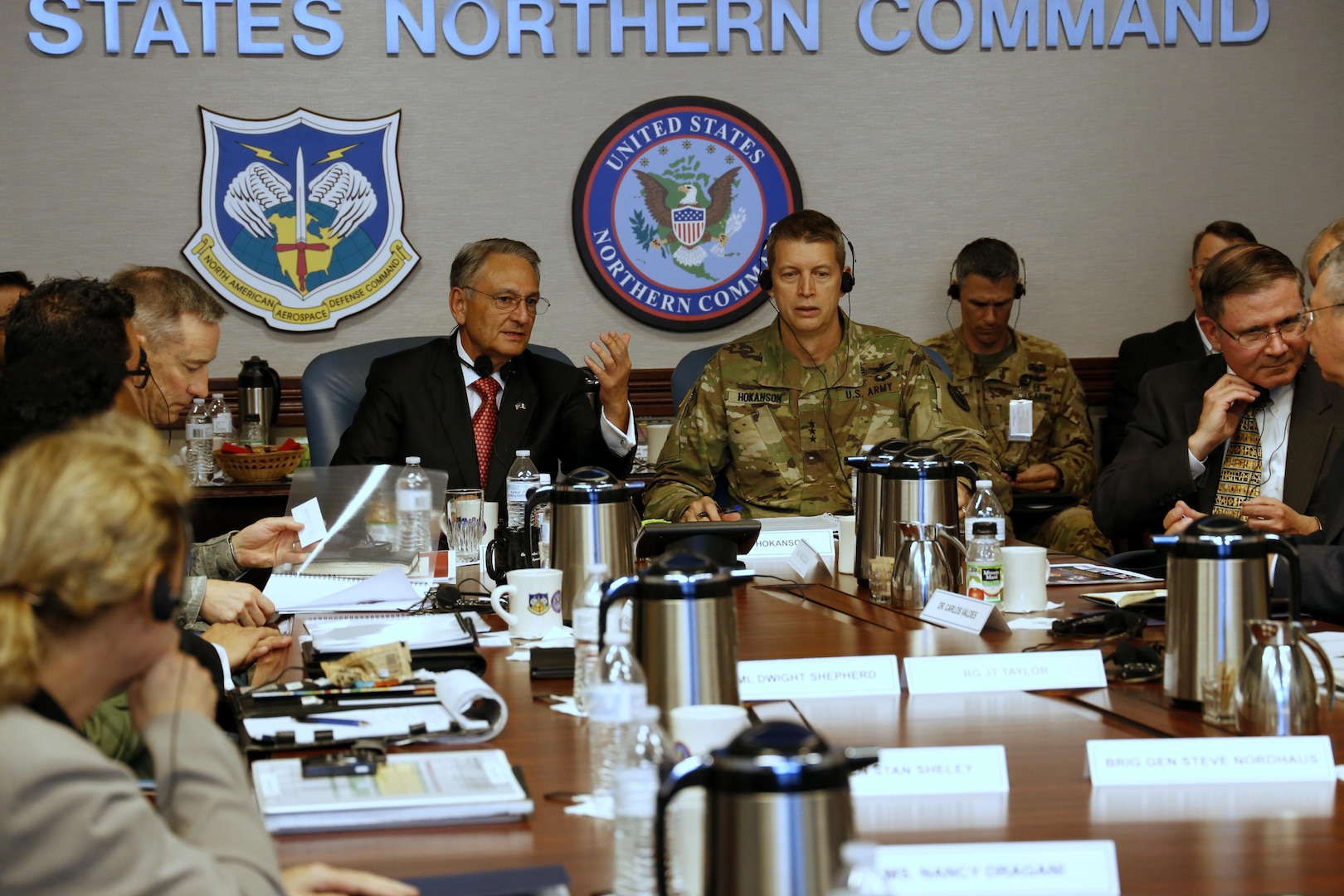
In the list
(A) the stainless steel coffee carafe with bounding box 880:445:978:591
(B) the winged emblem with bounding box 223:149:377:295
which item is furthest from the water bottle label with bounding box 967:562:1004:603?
(B) the winged emblem with bounding box 223:149:377:295

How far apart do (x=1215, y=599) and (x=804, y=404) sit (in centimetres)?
205

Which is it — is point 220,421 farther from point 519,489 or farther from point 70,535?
point 70,535

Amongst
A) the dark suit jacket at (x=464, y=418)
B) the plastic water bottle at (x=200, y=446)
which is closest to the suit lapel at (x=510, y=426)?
the dark suit jacket at (x=464, y=418)

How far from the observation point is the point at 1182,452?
10.2 ft

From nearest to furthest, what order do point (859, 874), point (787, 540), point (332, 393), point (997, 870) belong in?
point (859, 874)
point (997, 870)
point (787, 540)
point (332, 393)

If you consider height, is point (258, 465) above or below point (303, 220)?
below

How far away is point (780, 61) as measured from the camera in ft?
15.7

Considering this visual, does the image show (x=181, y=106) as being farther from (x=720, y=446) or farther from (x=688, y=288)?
(x=720, y=446)

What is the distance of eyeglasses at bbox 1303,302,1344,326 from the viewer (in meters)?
2.47

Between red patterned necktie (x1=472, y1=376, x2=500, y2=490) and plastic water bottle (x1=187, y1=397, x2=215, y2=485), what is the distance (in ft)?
3.35

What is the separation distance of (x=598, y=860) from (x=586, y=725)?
0.43 metres

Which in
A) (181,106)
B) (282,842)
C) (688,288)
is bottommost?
(282,842)

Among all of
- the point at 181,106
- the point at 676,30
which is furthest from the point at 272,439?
the point at 676,30

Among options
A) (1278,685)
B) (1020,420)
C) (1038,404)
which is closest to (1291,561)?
(1278,685)
